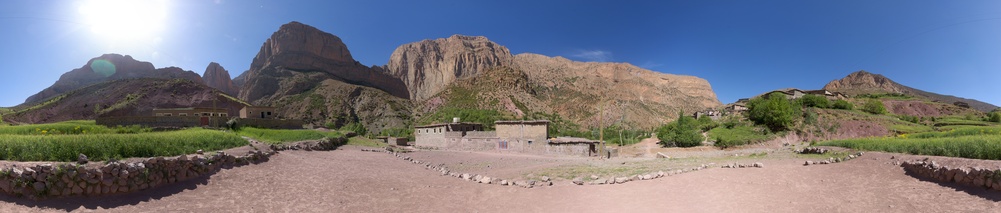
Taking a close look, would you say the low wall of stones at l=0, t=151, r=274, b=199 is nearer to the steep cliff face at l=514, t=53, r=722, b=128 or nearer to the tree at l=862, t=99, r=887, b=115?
the steep cliff face at l=514, t=53, r=722, b=128

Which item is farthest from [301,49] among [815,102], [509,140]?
[815,102]

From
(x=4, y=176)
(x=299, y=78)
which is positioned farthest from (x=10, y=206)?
(x=299, y=78)

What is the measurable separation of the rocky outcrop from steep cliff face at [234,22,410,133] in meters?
9.90

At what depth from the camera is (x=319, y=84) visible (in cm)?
11062

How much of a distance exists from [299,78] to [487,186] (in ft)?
395

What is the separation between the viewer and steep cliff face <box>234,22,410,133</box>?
9238 cm

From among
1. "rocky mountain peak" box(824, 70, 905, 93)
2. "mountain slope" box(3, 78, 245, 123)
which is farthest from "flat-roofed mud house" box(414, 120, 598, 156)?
"rocky mountain peak" box(824, 70, 905, 93)

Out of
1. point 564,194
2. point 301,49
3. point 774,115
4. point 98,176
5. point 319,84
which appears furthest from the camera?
point 301,49

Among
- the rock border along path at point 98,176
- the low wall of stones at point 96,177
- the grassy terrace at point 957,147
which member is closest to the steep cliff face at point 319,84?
the rock border along path at point 98,176

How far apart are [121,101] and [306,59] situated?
220ft

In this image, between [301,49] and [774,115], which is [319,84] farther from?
→ [774,115]

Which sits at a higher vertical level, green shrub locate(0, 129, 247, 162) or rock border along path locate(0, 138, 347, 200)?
green shrub locate(0, 129, 247, 162)

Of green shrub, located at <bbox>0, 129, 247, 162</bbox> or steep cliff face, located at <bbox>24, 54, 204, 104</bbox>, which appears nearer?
green shrub, located at <bbox>0, 129, 247, 162</bbox>

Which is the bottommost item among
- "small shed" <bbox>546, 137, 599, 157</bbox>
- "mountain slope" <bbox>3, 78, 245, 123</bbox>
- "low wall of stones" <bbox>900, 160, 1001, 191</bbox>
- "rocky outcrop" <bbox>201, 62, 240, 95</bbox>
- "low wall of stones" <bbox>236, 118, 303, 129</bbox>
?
"small shed" <bbox>546, 137, 599, 157</bbox>
